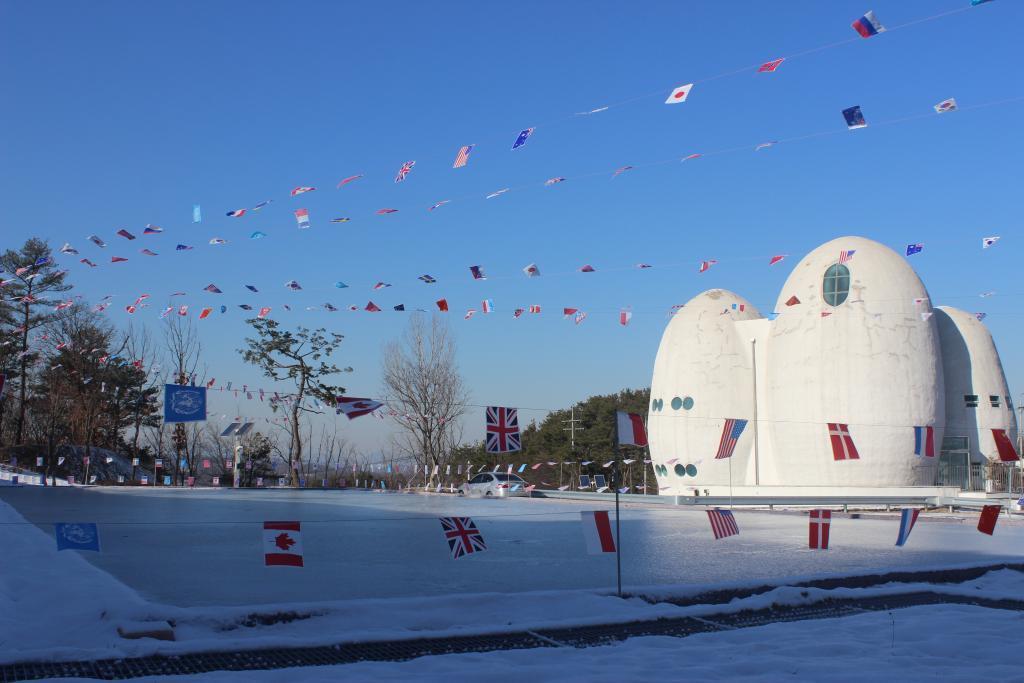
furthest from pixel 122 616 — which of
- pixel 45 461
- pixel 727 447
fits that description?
pixel 45 461

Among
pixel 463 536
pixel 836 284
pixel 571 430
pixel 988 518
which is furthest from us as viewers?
pixel 571 430

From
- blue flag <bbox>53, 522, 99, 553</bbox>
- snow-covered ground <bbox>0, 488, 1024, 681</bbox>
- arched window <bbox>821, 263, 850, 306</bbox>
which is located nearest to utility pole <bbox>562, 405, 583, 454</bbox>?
arched window <bbox>821, 263, 850, 306</bbox>

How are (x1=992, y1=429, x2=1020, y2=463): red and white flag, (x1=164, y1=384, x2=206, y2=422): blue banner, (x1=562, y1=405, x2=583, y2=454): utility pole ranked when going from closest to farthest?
(x1=164, y1=384, x2=206, y2=422): blue banner < (x1=992, y1=429, x2=1020, y2=463): red and white flag < (x1=562, y1=405, x2=583, y2=454): utility pole

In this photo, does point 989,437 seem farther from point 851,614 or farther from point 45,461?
point 45,461

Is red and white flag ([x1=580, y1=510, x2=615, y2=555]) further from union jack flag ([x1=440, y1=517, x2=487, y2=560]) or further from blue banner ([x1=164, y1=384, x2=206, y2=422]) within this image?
blue banner ([x1=164, y1=384, x2=206, y2=422])

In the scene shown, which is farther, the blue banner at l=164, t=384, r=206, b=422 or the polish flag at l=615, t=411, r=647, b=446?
the blue banner at l=164, t=384, r=206, b=422

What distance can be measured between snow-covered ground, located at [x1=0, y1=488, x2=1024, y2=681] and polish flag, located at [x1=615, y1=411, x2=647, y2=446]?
139cm

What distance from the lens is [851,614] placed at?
7539mm

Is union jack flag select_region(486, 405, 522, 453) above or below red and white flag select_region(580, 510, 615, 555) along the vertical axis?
above

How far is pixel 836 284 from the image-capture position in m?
31.5

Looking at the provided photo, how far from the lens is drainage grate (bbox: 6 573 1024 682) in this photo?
5195 mm

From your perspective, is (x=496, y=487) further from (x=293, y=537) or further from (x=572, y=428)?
(x=293, y=537)

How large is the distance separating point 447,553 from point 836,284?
78.0ft

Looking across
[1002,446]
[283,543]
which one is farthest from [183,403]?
[1002,446]
